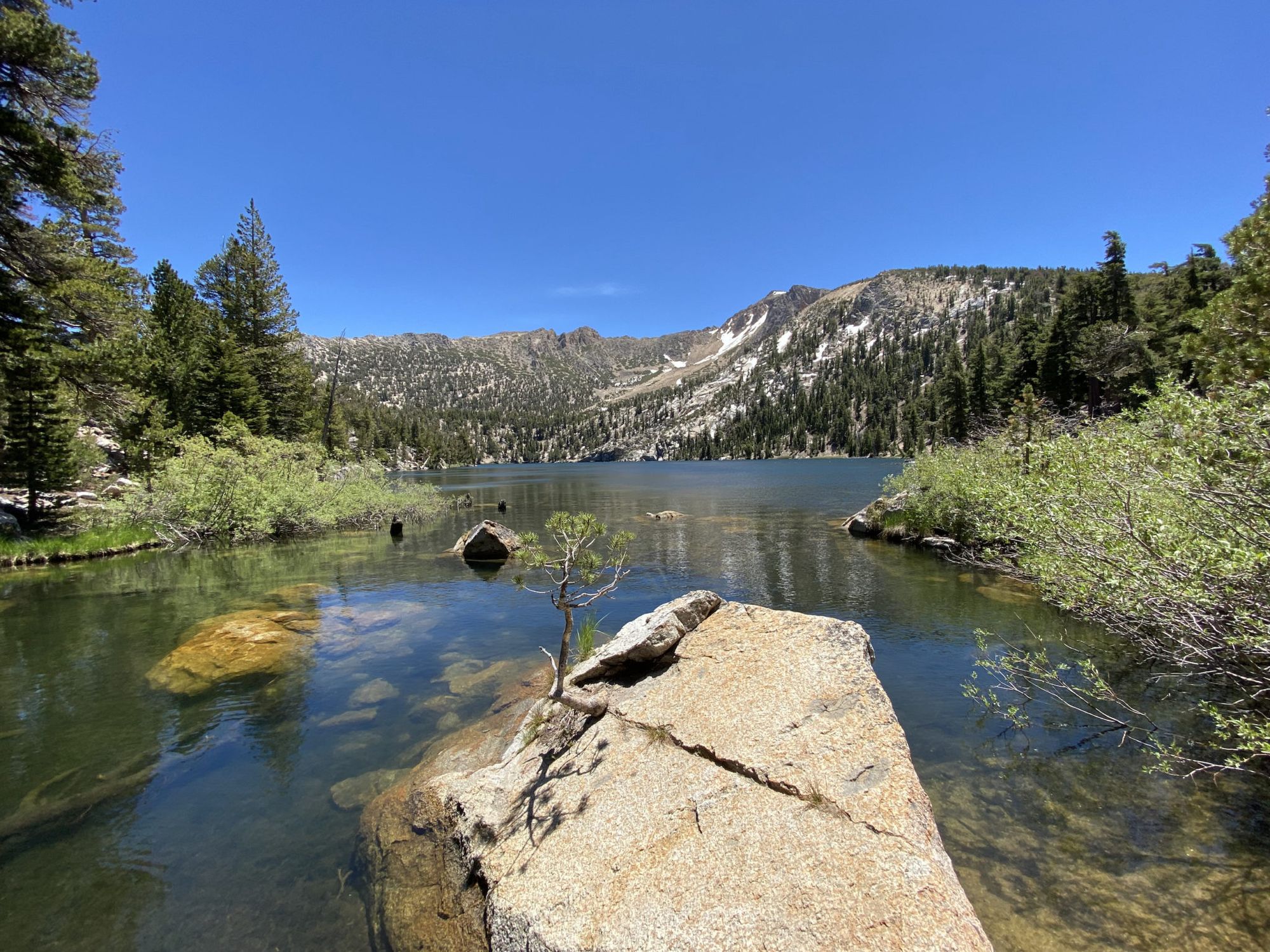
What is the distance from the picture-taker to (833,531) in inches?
1351

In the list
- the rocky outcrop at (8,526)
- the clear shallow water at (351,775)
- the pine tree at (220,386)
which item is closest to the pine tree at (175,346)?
the pine tree at (220,386)

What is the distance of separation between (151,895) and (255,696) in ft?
19.5

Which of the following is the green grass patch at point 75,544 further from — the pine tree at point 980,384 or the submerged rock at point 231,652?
the pine tree at point 980,384

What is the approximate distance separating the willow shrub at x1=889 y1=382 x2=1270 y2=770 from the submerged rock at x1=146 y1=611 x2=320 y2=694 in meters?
17.1

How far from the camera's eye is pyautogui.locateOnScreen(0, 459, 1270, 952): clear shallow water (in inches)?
229

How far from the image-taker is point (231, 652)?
13.3 metres

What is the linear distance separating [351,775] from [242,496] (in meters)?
28.9

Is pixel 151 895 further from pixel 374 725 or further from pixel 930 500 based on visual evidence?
pixel 930 500

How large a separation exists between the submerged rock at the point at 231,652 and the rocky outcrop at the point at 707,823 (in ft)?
24.6

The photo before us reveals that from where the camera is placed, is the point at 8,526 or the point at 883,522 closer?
the point at 8,526

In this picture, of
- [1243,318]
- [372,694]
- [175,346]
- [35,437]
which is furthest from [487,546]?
[175,346]

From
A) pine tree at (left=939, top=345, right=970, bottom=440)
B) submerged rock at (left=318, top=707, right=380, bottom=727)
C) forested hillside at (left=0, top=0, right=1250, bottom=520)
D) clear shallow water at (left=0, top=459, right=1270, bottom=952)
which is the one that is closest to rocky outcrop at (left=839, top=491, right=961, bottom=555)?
forested hillside at (left=0, top=0, right=1250, bottom=520)

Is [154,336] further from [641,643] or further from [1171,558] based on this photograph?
[1171,558]

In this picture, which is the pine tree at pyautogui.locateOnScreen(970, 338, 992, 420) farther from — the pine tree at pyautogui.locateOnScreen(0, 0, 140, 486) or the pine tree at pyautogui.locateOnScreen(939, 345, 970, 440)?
the pine tree at pyautogui.locateOnScreen(0, 0, 140, 486)
